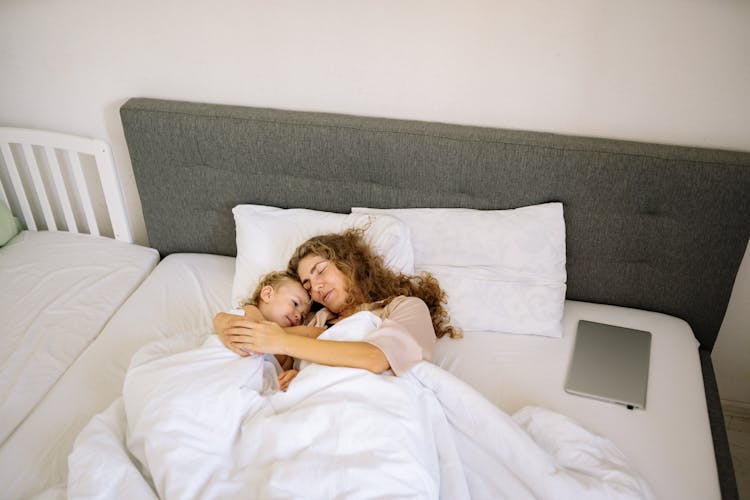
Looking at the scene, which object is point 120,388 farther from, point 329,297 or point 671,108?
point 671,108

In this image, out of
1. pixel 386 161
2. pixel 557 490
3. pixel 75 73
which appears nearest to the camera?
pixel 557 490

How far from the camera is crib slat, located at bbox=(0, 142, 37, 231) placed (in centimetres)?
210

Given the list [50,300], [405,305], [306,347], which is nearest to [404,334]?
[405,305]

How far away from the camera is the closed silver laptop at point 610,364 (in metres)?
1.54

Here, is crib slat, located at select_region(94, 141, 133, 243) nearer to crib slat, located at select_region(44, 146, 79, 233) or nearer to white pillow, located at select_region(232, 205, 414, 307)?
crib slat, located at select_region(44, 146, 79, 233)

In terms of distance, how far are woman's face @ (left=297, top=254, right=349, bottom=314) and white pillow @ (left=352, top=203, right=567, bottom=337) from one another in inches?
11.1

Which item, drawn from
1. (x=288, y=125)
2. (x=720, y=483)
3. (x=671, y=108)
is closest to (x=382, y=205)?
(x=288, y=125)

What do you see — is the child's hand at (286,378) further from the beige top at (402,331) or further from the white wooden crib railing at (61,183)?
the white wooden crib railing at (61,183)

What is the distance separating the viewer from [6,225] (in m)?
2.12

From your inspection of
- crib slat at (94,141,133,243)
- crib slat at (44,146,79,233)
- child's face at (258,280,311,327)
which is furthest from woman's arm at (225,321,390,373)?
crib slat at (44,146,79,233)

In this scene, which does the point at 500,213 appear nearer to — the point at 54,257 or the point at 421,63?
the point at 421,63

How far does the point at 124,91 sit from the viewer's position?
2.02 metres

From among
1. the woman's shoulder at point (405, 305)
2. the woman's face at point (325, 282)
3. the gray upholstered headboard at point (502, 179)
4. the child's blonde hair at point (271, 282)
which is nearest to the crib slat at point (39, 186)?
the gray upholstered headboard at point (502, 179)

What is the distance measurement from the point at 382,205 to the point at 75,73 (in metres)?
1.11
